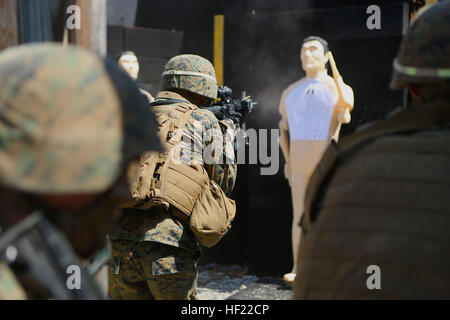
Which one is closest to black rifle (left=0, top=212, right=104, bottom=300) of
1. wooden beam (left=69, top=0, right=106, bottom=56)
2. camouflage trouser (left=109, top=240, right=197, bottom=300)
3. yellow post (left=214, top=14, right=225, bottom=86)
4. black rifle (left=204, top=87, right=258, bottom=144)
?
wooden beam (left=69, top=0, right=106, bottom=56)

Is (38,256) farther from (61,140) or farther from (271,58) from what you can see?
(271,58)

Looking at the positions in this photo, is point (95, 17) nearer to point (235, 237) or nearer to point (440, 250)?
point (440, 250)

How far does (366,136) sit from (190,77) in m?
1.89

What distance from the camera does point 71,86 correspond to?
42.7 inches

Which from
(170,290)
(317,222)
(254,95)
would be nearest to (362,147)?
(317,222)

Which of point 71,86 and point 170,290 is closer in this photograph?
point 71,86

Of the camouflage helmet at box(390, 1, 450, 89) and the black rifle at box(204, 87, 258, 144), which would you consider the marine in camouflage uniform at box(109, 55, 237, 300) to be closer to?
the black rifle at box(204, 87, 258, 144)

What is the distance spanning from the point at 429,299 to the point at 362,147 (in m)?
0.42

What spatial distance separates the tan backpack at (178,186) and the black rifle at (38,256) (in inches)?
74.1

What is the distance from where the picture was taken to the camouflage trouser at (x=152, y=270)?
3.08 m

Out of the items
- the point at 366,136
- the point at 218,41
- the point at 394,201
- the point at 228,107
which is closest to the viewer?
the point at 394,201

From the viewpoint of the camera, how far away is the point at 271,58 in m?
5.99

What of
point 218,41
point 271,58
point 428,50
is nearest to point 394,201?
point 428,50

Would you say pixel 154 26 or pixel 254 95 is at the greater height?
pixel 154 26
